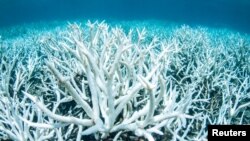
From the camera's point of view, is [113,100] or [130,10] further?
[130,10]

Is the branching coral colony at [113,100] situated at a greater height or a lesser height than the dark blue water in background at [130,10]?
lesser

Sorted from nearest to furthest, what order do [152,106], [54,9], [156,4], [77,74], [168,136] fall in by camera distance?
[152,106] < [168,136] < [77,74] < [156,4] < [54,9]

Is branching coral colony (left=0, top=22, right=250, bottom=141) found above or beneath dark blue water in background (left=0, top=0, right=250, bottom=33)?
beneath

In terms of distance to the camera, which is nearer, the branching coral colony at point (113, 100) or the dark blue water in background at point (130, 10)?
the branching coral colony at point (113, 100)

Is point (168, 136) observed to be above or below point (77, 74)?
below

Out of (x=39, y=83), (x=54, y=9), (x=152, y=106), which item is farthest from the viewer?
(x=54, y=9)

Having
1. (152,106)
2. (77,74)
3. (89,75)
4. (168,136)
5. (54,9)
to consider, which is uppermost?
(54,9)

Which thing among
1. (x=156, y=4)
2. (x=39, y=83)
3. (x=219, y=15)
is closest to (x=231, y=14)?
(x=219, y=15)

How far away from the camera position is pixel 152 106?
2.28 metres

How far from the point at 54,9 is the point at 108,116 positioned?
174277 millimetres

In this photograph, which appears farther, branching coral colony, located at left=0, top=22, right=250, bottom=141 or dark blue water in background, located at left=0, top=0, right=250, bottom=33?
dark blue water in background, located at left=0, top=0, right=250, bottom=33

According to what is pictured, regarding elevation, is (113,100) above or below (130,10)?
below

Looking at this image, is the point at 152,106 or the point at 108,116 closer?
the point at 152,106

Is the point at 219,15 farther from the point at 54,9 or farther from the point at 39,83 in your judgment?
the point at 39,83
